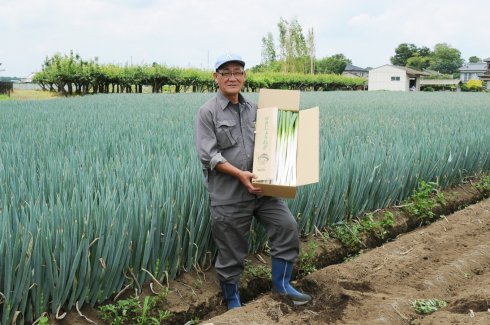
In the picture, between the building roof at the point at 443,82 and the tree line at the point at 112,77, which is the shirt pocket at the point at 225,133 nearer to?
the tree line at the point at 112,77

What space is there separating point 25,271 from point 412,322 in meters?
1.67

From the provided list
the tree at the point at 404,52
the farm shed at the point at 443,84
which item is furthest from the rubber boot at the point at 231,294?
the tree at the point at 404,52

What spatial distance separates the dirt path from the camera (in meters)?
2.60

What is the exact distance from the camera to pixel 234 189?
2.66 m

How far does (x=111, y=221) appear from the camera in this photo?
2.43 metres

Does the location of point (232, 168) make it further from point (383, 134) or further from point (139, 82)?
point (139, 82)

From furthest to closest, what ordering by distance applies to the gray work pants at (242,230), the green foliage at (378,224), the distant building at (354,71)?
1. the distant building at (354,71)
2. the green foliage at (378,224)
3. the gray work pants at (242,230)

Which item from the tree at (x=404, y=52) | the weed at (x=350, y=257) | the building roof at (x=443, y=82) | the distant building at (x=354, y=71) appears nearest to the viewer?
the weed at (x=350, y=257)

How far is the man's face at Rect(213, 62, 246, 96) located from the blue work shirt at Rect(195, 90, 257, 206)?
0.19ft

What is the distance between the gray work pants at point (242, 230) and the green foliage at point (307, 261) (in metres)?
0.53

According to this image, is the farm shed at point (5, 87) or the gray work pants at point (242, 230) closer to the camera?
the gray work pants at point (242, 230)

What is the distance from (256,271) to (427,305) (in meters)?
0.89

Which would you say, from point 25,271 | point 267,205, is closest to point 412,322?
point 267,205

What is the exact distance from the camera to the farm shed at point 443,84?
5921cm
